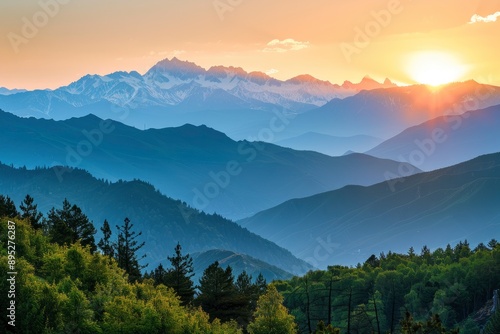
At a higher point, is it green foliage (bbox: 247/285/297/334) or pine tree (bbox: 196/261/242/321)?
pine tree (bbox: 196/261/242/321)

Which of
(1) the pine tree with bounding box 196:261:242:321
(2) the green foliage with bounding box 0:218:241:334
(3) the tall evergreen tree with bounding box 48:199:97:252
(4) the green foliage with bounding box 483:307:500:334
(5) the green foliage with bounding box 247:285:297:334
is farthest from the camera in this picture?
(3) the tall evergreen tree with bounding box 48:199:97:252

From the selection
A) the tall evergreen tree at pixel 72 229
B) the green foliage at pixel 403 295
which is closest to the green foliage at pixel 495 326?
the green foliage at pixel 403 295

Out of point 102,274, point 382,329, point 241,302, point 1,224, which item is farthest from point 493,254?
point 1,224

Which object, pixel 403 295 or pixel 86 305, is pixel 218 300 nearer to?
pixel 86 305

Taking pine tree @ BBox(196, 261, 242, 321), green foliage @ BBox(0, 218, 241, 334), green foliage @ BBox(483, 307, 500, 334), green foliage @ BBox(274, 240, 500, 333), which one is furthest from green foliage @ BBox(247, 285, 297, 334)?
green foliage @ BBox(274, 240, 500, 333)

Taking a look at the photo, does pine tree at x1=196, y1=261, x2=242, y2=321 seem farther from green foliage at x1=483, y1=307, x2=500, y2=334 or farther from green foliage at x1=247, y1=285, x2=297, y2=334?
green foliage at x1=483, y1=307, x2=500, y2=334

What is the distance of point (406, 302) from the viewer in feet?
472

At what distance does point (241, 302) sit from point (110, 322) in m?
39.0

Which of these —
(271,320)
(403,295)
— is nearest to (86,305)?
(271,320)

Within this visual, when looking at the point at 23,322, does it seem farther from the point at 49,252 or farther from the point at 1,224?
the point at 1,224

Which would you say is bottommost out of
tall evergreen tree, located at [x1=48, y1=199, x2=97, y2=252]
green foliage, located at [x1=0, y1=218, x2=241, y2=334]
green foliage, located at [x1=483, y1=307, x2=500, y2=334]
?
green foliage, located at [x1=483, y1=307, x2=500, y2=334]

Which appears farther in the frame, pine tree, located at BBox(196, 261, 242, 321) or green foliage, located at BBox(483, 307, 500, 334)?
pine tree, located at BBox(196, 261, 242, 321)

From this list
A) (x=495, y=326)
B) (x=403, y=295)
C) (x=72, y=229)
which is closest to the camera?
(x=495, y=326)

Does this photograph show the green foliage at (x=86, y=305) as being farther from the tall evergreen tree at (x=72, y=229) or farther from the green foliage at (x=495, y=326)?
the tall evergreen tree at (x=72, y=229)
